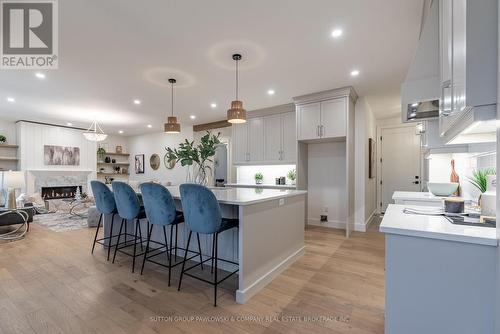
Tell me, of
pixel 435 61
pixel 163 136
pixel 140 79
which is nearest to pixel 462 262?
pixel 435 61

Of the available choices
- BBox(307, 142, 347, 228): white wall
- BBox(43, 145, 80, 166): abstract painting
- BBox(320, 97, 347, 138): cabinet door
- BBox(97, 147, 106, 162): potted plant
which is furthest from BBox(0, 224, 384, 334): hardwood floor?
BBox(97, 147, 106, 162): potted plant

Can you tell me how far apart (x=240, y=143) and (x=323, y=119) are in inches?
93.8

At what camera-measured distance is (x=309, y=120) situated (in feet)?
15.3

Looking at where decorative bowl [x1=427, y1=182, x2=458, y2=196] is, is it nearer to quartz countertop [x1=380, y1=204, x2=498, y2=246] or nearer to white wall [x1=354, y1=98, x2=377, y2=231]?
quartz countertop [x1=380, y1=204, x2=498, y2=246]

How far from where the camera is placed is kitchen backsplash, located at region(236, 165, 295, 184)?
582cm

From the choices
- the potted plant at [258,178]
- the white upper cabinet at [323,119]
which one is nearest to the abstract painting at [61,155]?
the potted plant at [258,178]

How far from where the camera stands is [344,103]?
14.1ft

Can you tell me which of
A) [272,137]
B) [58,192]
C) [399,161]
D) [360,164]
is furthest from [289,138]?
[58,192]

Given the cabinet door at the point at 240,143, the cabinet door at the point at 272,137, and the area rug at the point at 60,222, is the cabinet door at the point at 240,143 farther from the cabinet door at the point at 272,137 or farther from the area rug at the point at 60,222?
the area rug at the point at 60,222

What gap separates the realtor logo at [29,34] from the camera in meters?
2.23

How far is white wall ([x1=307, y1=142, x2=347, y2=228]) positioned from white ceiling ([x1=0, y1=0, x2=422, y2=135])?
131 centimetres

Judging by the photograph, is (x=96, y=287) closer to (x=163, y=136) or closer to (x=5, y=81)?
(x=5, y=81)

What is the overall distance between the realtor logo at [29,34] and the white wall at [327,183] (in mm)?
4639

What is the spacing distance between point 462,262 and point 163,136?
8974 mm
